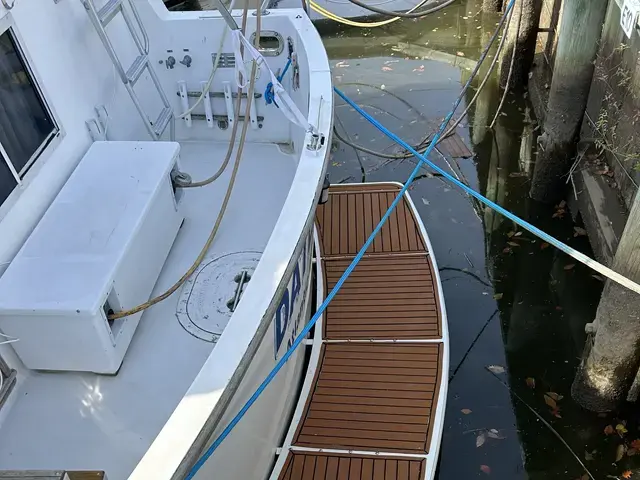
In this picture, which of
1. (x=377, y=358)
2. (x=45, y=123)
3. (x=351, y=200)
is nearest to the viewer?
(x=45, y=123)

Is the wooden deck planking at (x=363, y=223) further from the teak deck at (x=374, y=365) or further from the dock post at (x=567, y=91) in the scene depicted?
the dock post at (x=567, y=91)

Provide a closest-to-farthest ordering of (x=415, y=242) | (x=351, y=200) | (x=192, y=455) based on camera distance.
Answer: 1. (x=192, y=455)
2. (x=415, y=242)
3. (x=351, y=200)

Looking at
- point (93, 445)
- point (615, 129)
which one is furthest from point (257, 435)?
point (615, 129)

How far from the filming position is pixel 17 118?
2.97 meters

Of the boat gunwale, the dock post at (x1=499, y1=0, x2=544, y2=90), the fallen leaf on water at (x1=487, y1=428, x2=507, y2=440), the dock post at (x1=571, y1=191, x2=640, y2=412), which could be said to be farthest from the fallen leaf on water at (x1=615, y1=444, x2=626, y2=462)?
the dock post at (x1=499, y1=0, x2=544, y2=90)

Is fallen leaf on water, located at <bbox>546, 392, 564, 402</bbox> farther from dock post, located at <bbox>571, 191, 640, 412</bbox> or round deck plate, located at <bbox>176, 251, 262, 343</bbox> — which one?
round deck plate, located at <bbox>176, 251, 262, 343</bbox>

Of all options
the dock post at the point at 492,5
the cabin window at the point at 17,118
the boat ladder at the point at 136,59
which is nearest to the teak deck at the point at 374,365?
the boat ladder at the point at 136,59

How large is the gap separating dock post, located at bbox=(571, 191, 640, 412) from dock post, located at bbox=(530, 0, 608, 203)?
175 centimetres

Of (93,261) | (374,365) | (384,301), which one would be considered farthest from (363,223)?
(93,261)

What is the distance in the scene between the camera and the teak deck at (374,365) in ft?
10.4

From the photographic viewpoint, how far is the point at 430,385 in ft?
11.5

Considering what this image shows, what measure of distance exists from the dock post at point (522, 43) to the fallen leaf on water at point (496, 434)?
4410 mm

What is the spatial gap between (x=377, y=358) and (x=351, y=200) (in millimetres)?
1669

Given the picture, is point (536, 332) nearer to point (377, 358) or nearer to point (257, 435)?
point (377, 358)
